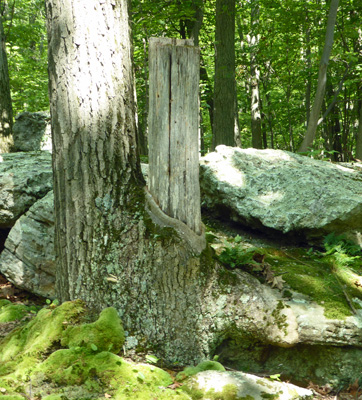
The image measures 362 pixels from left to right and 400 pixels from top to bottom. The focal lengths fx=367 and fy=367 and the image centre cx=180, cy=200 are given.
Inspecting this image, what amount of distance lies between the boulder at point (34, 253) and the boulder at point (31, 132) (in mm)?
4952

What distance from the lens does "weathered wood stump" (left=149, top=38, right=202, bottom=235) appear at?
11.3 feet

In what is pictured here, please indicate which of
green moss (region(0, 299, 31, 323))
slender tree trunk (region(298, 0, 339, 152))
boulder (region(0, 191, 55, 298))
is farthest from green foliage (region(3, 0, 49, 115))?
green moss (region(0, 299, 31, 323))

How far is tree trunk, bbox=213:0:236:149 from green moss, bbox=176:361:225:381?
6.73 metres

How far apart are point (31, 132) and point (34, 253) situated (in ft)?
18.5

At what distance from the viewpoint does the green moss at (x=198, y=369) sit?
3062 mm

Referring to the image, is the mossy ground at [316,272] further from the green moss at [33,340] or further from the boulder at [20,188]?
the boulder at [20,188]

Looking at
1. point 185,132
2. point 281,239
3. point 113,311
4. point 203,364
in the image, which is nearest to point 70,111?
point 185,132

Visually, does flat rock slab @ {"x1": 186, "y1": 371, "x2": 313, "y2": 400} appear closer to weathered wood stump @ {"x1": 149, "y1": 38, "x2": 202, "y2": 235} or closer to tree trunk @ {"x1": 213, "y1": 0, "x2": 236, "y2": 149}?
weathered wood stump @ {"x1": 149, "y1": 38, "x2": 202, "y2": 235}

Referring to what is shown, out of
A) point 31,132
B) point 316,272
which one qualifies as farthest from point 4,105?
point 316,272

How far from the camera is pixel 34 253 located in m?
4.98

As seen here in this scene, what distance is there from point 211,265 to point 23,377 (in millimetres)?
1864

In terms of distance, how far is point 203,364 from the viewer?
3271mm

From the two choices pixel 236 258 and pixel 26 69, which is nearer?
pixel 236 258

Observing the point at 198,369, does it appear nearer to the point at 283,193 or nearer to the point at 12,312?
the point at 12,312
